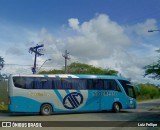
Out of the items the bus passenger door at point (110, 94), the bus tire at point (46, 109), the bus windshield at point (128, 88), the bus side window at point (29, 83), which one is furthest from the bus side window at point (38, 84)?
the bus windshield at point (128, 88)

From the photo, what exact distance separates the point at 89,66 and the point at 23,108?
49.0m

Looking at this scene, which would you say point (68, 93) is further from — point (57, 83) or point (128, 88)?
point (128, 88)

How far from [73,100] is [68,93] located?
67 cm

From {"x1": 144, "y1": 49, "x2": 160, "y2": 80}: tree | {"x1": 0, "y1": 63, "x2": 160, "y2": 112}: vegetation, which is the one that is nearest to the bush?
{"x1": 0, "y1": 63, "x2": 160, "y2": 112}: vegetation

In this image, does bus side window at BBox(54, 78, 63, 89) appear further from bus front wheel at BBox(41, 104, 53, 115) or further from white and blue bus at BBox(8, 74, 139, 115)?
bus front wheel at BBox(41, 104, 53, 115)

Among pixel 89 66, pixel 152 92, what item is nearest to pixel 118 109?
pixel 89 66

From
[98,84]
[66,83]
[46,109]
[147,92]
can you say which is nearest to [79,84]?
[66,83]

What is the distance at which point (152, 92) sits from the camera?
8412cm

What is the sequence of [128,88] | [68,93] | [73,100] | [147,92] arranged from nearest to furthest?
[68,93] → [73,100] → [128,88] → [147,92]

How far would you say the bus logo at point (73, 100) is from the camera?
2330 centimetres

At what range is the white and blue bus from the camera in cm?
2203

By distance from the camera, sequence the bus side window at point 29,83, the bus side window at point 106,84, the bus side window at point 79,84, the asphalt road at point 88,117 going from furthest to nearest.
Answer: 1. the bus side window at point 106,84
2. the bus side window at point 79,84
3. the bus side window at point 29,83
4. the asphalt road at point 88,117

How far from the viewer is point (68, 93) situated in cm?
2336

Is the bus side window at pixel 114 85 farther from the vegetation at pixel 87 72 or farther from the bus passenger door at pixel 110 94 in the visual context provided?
the vegetation at pixel 87 72
